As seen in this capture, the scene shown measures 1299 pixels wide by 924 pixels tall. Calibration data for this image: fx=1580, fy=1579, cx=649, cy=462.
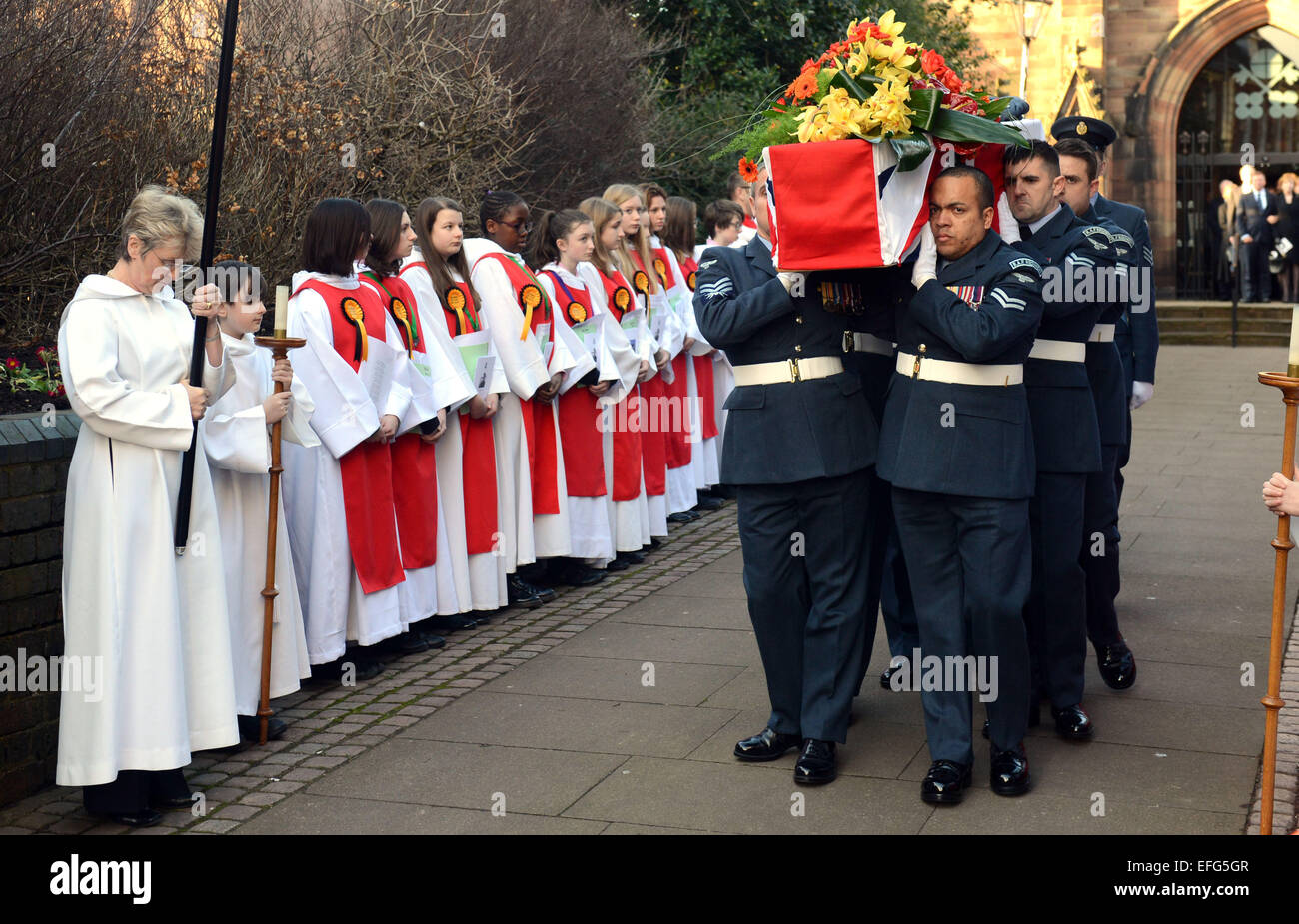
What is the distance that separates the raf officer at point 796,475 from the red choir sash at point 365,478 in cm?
196

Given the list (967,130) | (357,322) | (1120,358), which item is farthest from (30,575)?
(1120,358)

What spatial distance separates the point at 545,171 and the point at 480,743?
8519 mm

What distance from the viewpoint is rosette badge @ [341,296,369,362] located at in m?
6.97

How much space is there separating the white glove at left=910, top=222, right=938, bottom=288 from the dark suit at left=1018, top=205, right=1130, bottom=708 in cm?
64

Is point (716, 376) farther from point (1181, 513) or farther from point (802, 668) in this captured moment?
point (802, 668)

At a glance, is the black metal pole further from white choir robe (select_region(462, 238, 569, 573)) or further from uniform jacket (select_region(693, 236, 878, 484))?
white choir robe (select_region(462, 238, 569, 573))

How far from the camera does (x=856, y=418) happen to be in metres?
5.58

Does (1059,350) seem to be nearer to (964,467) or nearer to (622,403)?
(964,467)

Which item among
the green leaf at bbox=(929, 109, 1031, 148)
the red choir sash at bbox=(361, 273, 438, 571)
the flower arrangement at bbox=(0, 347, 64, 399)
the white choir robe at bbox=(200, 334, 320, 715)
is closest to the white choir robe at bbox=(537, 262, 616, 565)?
the red choir sash at bbox=(361, 273, 438, 571)

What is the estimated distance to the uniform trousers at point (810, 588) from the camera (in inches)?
219

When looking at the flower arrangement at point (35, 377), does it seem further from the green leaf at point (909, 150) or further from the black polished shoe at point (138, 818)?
the green leaf at point (909, 150)

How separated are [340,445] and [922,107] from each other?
9.84 ft

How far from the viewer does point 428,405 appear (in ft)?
24.2

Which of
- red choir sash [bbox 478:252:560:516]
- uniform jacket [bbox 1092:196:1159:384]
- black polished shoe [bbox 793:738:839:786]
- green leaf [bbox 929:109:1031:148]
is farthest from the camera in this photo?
red choir sash [bbox 478:252:560:516]
